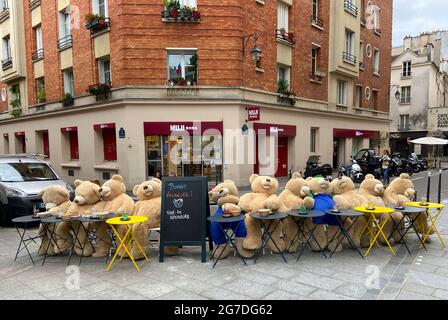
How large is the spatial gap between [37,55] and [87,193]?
743 inches

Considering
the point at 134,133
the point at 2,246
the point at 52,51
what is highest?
the point at 52,51

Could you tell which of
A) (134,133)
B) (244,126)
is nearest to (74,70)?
(134,133)

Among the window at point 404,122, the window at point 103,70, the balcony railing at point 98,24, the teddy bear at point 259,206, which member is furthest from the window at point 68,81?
the window at point 404,122

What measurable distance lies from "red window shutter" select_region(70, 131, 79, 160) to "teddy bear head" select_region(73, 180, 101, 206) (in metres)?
14.2

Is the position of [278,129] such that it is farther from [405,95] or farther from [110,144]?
[405,95]

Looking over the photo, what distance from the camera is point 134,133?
14.6m

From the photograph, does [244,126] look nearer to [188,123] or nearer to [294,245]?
[188,123]

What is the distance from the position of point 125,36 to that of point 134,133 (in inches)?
163

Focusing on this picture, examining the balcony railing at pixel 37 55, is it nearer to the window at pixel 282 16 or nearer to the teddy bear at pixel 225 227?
the window at pixel 282 16

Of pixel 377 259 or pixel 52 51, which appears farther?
pixel 52 51

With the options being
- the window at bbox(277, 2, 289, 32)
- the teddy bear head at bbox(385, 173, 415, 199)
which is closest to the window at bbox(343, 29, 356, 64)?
the window at bbox(277, 2, 289, 32)

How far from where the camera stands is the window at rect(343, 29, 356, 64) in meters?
22.2

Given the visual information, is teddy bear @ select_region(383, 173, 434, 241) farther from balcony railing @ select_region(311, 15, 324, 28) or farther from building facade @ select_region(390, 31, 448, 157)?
building facade @ select_region(390, 31, 448, 157)

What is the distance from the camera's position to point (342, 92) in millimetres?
22922
